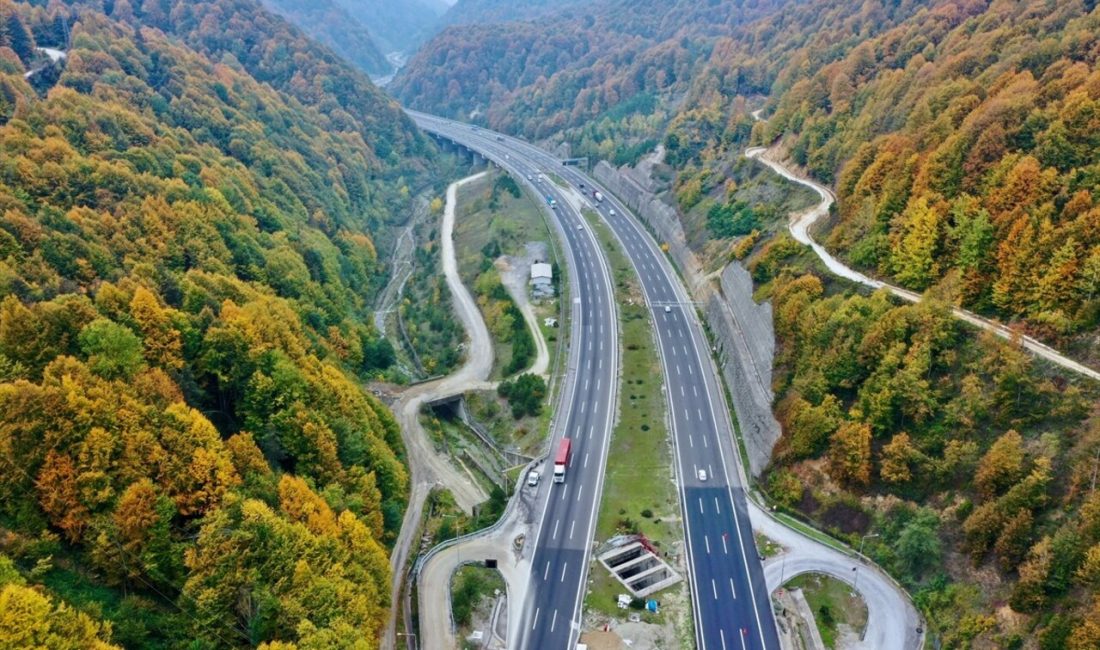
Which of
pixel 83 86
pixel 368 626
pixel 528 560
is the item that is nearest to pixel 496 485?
pixel 528 560

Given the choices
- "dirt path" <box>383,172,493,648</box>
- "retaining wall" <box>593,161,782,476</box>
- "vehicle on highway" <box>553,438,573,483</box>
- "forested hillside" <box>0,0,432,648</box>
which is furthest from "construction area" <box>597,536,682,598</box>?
"forested hillside" <box>0,0,432,648</box>

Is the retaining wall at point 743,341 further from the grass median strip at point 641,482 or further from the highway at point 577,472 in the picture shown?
the highway at point 577,472

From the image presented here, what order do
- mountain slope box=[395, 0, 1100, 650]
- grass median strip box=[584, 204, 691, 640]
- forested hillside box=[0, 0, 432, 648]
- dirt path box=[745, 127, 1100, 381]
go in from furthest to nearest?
grass median strip box=[584, 204, 691, 640] → dirt path box=[745, 127, 1100, 381] → mountain slope box=[395, 0, 1100, 650] → forested hillside box=[0, 0, 432, 648]

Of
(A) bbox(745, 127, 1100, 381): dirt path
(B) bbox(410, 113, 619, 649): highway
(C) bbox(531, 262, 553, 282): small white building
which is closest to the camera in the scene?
(A) bbox(745, 127, 1100, 381): dirt path

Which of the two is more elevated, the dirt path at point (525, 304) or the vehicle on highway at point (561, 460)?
the dirt path at point (525, 304)

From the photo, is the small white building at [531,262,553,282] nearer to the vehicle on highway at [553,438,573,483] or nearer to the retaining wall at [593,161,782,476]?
the retaining wall at [593,161,782,476]

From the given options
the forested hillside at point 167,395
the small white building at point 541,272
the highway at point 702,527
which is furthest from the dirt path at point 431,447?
the small white building at point 541,272

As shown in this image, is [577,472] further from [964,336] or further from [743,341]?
[964,336]
